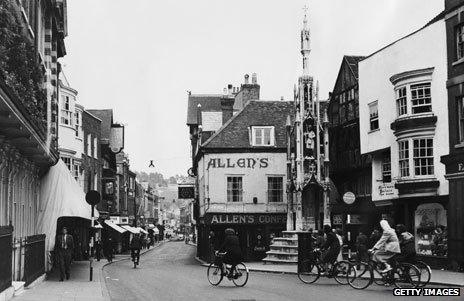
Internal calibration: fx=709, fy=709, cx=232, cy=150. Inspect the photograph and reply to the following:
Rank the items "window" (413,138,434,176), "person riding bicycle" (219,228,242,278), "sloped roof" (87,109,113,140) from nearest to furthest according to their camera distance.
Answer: "person riding bicycle" (219,228,242,278), "window" (413,138,434,176), "sloped roof" (87,109,113,140)

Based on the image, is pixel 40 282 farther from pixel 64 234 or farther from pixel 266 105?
pixel 266 105

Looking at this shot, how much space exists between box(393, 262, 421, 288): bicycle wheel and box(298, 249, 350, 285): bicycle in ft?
6.67

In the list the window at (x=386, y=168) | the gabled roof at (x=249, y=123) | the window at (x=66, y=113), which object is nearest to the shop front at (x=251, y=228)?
the gabled roof at (x=249, y=123)

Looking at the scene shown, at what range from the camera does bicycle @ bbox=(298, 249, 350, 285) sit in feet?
67.3

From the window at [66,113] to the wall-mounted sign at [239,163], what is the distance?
9.49m

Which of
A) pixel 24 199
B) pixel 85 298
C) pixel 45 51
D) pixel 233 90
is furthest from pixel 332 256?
pixel 233 90

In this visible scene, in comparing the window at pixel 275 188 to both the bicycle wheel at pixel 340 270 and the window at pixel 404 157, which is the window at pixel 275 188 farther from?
the bicycle wheel at pixel 340 270

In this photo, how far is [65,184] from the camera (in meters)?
25.9

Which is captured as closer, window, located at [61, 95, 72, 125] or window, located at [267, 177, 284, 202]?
window, located at [61, 95, 72, 125]

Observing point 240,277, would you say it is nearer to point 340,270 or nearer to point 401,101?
point 340,270

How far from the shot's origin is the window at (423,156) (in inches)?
1171

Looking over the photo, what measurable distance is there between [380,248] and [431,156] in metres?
12.1

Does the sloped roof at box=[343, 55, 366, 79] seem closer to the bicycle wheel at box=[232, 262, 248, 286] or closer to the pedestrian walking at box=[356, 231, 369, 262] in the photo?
the pedestrian walking at box=[356, 231, 369, 262]

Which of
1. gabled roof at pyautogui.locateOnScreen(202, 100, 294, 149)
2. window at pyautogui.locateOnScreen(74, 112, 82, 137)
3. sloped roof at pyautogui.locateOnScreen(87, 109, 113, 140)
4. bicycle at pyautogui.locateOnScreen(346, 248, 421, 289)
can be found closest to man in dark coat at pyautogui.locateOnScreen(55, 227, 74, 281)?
bicycle at pyautogui.locateOnScreen(346, 248, 421, 289)
